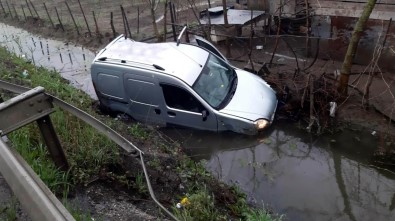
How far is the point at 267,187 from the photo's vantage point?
21.9 feet

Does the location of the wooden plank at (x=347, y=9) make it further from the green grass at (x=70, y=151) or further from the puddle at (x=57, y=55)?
the green grass at (x=70, y=151)

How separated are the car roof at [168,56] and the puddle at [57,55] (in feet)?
7.83

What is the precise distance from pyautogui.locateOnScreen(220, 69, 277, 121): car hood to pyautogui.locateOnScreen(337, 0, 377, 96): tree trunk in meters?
1.58

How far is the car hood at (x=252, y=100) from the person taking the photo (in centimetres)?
755

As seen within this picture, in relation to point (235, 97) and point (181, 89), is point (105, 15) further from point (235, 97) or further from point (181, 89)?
point (235, 97)

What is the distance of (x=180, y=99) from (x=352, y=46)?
3.78m

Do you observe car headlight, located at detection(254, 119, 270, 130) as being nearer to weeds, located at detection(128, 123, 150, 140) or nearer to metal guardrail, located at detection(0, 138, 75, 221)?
weeds, located at detection(128, 123, 150, 140)

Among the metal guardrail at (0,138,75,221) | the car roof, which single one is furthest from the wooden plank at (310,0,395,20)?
the metal guardrail at (0,138,75,221)

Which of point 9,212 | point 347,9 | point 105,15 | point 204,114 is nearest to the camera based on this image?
point 9,212

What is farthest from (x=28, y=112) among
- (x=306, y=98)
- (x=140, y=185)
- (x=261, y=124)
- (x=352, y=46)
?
(x=352, y=46)

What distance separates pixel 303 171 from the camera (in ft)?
23.1

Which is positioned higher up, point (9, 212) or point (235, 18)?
point (9, 212)

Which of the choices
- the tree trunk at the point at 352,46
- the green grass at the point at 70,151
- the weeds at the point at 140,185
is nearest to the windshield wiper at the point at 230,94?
the tree trunk at the point at 352,46

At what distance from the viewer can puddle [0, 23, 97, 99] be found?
40.2ft
